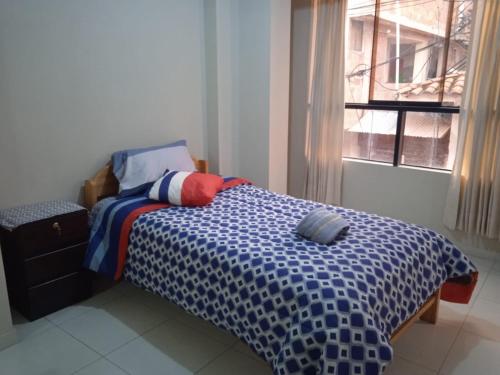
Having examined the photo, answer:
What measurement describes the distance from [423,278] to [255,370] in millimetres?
960

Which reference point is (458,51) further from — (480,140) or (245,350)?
(245,350)

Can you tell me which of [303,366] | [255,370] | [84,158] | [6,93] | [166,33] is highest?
[166,33]

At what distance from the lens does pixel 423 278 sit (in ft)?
6.80

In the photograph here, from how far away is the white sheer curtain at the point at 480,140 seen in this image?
289 cm

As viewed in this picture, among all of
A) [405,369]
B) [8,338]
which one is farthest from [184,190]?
[405,369]

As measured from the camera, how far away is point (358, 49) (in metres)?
3.68

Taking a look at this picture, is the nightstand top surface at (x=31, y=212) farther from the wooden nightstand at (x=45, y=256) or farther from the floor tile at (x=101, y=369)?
the floor tile at (x=101, y=369)

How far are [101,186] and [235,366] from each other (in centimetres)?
162

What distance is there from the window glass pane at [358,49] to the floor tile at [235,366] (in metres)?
2.56

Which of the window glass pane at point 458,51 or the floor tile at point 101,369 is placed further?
the window glass pane at point 458,51

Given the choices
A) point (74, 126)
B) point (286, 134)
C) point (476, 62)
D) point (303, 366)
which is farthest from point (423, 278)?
point (74, 126)

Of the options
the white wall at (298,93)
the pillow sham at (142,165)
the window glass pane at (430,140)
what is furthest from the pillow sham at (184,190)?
the window glass pane at (430,140)

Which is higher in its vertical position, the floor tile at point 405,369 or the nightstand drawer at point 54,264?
the nightstand drawer at point 54,264

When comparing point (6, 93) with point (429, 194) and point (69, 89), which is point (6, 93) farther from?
point (429, 194)
